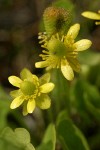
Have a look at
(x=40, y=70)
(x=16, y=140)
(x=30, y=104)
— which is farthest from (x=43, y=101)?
(x=40, y=70)

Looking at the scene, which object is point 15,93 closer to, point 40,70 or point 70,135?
point 70,135

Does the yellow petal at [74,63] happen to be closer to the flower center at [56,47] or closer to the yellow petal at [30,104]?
the flower center at [56,47]

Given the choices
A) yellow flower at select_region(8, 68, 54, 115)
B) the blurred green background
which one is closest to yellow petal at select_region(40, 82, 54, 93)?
yellow flower at select_region(8, 68, 54, 115)

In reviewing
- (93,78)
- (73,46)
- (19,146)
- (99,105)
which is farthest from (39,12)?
(19,146)

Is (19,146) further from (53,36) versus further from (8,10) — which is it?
(8,10)

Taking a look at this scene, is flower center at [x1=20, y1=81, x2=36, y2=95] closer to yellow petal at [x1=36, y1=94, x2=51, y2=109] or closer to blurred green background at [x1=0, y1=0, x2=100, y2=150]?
yellow petal at [x1=36, y1=94, x2=51, y2=109]

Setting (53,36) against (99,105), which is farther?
(99,105)
